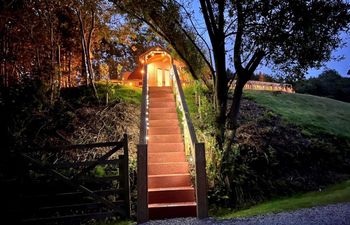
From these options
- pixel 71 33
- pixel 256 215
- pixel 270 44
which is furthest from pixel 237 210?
pixel 71 33

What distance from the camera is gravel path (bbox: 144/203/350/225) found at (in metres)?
5.21

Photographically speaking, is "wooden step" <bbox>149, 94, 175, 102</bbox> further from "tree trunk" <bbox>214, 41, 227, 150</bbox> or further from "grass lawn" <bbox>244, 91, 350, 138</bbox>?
"grass lawn" <bbox>244, 91, 350, 138</bbox>

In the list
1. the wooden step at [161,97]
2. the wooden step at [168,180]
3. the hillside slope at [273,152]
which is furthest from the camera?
the wooden step at [161,97]

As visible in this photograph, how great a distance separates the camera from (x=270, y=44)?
7.25 meters

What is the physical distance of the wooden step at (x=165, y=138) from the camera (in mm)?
8938

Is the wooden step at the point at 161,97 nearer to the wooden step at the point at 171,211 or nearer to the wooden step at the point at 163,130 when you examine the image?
the wooden step at the point at 163,130

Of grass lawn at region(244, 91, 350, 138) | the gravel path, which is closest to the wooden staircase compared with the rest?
the gravel path

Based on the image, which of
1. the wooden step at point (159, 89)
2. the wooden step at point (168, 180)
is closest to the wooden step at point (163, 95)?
the wooden step at point (159, 89)

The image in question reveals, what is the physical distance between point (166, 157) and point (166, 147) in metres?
0.46

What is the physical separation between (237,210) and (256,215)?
1223 millimetres

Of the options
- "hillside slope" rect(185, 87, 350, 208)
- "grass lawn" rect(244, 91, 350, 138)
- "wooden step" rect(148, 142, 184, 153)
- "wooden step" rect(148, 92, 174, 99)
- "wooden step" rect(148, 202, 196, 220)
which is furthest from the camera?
"grass lawn" rect(244, 91, 350, 138)

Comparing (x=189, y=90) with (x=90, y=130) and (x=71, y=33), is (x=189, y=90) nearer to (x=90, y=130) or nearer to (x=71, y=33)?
(x=90, y=130)

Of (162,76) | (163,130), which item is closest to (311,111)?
(162,76)

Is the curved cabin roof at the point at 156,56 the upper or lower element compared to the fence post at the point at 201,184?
upper
